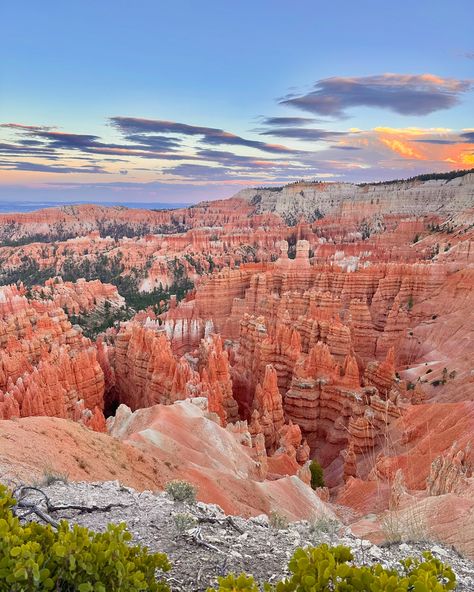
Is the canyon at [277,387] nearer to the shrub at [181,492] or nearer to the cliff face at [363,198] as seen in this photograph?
the shrub at [181,492]

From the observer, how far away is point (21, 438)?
36.5ft

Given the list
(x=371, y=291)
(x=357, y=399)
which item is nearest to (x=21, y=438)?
(x=357, y=399)

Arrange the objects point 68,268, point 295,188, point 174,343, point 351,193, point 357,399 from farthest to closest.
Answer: point 295,188
point 351,193
point 68,268
point 174,343
point 357,399

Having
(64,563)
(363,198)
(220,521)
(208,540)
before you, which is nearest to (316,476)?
(220,521)

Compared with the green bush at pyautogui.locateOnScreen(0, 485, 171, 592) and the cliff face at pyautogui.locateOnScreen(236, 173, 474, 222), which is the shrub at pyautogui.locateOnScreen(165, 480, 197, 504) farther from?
the cliff face at pyautogui.locateOnScreen(236, 173, 474, 222)

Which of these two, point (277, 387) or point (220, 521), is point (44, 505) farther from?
point (277, 387)

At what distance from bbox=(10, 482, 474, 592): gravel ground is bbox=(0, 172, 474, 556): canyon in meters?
1.13

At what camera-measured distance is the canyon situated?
12.3 meters

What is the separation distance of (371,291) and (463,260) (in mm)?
9588

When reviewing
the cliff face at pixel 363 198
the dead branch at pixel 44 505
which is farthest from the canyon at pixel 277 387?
the cliff face at pixel 363 198

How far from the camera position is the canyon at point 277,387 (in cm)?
1227

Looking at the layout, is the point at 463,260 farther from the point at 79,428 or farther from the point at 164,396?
the point at 79,428

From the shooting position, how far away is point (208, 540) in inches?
211

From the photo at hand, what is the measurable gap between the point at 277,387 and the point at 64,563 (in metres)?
28.3
